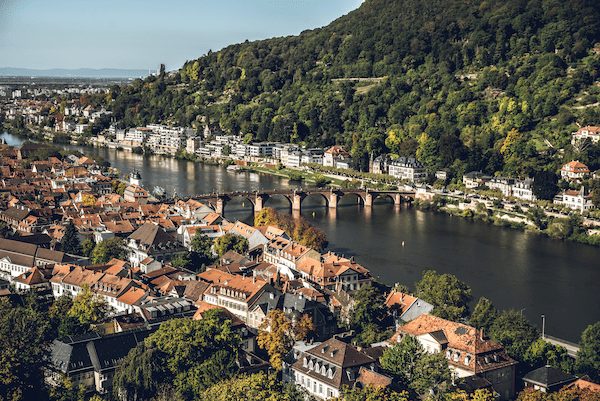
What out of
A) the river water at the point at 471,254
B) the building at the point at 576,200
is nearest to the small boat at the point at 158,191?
the river water at the point at 471,254

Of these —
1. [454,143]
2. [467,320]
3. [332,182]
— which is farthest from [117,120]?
[467,320]

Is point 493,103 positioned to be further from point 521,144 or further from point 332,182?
point 332,182

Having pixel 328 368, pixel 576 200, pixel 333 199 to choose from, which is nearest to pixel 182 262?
pixel 328 368

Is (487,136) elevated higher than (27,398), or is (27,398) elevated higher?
(487,136)

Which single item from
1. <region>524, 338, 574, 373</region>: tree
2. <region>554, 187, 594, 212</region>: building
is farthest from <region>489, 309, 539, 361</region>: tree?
<region>554, 187, 594, 212</region>: building

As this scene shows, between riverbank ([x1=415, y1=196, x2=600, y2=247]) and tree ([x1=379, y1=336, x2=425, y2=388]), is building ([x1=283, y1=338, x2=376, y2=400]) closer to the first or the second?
tree ([x1=379, y1=336, x2=425, y2=388])

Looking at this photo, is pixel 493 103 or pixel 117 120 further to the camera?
pixel 117 120

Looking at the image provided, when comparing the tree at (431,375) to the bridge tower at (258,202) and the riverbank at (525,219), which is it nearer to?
the riverbank at (525,219)
